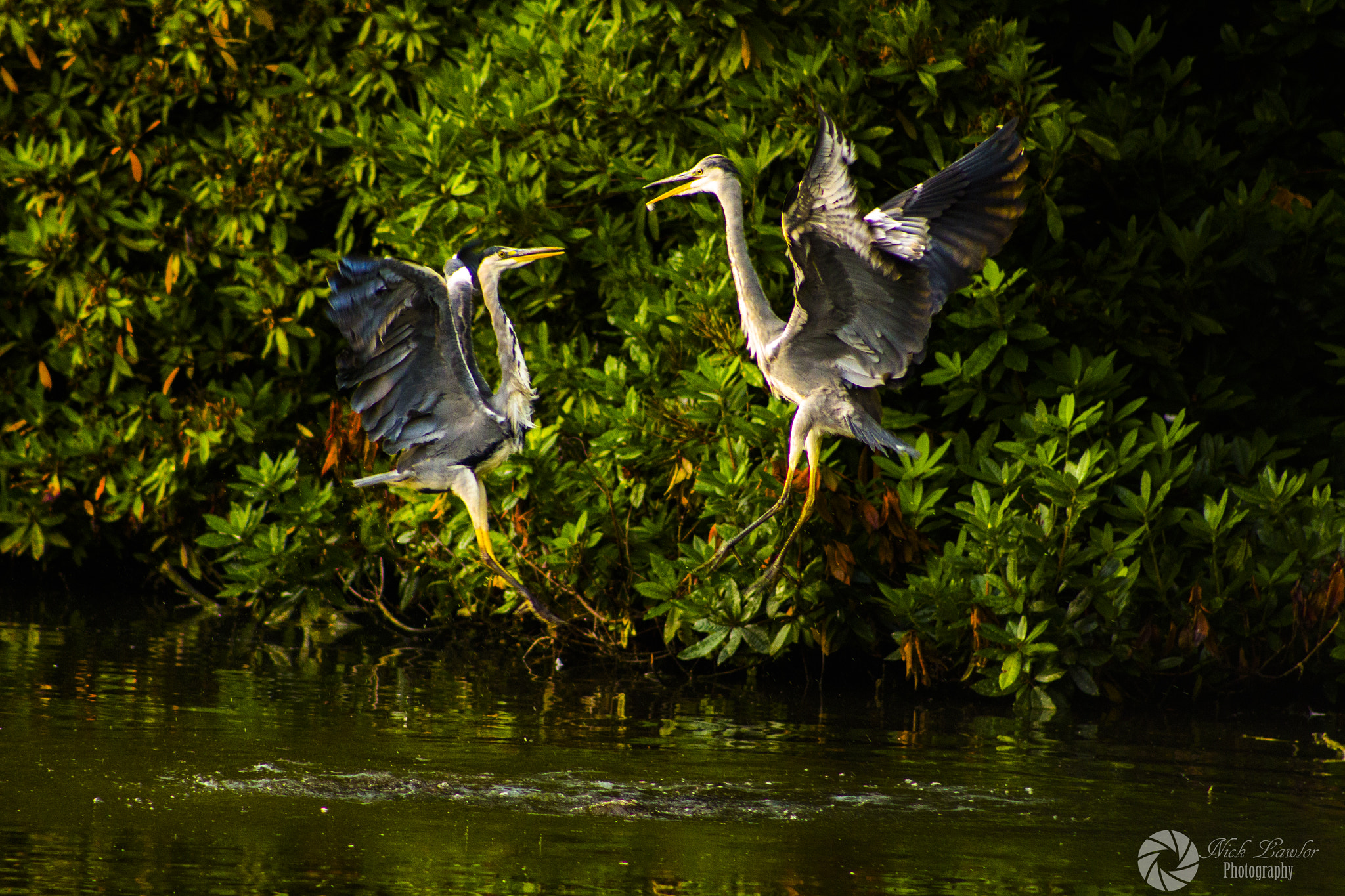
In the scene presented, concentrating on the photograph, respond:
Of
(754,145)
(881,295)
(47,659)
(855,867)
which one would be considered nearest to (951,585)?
(881,295)

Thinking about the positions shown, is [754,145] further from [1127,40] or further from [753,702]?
[753,702]

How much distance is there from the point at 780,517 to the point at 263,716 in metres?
2.67

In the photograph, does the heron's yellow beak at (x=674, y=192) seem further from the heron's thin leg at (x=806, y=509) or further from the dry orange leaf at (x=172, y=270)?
the dry orange leaf at (x=172, y=270)

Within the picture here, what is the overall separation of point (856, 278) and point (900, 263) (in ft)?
0.73

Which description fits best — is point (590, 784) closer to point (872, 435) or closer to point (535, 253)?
point (872, 435)

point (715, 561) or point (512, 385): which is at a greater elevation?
point (512, 385)

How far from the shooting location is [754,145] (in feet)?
27.8

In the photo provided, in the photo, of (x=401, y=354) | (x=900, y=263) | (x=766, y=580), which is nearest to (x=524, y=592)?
(x=766, y=580)

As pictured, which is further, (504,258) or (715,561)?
(504,258)

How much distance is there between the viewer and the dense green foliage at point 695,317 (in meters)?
7.98

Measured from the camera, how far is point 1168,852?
17.2 feet

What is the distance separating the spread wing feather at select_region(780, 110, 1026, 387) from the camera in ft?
21.9

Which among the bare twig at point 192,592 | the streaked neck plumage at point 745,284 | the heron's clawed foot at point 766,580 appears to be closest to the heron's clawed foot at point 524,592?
the heron's clawed foot at point 766,580

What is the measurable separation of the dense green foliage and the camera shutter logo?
2.17 meters
